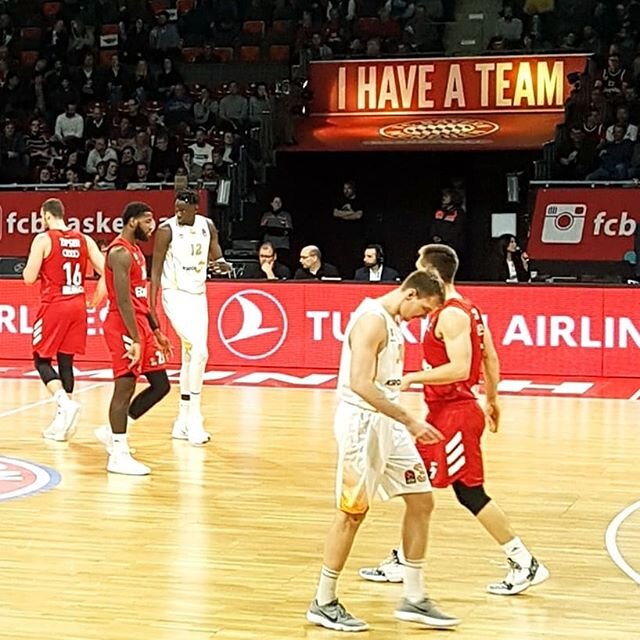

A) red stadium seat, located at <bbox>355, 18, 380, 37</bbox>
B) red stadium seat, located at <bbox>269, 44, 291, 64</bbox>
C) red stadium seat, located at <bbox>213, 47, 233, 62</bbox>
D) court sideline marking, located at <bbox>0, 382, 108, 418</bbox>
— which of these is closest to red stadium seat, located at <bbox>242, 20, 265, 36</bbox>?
red stadium seat, located at <bbox>213, 47, 233, 62</bbox>

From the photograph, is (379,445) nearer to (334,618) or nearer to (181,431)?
(334,618)

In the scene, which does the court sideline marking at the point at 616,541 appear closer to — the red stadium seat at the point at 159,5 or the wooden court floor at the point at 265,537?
the wooden court floor at the point at 265,537

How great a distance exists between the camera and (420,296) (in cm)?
597

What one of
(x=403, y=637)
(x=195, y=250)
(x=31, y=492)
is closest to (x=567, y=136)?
(x=195, y=250)

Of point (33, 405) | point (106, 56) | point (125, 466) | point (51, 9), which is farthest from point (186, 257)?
point (51, 9)

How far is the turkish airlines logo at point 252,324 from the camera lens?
1539 centimetres

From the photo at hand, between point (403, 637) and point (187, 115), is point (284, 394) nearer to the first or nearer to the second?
point (403, 637)

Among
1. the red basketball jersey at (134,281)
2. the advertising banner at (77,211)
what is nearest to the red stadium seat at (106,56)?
the advertising banner at (77,211)

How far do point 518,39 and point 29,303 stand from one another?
31.4ft

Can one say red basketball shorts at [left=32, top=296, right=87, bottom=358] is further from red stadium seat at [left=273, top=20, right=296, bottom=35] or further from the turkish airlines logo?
red stadium seat at [left=273, top=20, right=296, bottom=35]

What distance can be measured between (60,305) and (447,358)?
5245 mm

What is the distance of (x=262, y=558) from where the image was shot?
7.55 meters

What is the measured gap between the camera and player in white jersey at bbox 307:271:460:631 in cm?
598

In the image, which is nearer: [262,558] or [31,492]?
[262,558]
